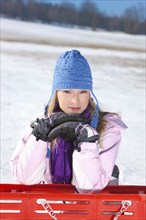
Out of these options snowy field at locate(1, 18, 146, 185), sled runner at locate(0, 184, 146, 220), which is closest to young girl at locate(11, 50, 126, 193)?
sled runner at locate(0, 184, 146, 220)

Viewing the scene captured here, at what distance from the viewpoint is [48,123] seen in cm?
232

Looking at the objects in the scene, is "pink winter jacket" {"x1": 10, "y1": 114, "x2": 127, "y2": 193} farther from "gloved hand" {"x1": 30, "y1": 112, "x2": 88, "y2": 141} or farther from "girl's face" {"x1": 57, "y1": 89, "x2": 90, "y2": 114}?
"girl's face" {"x1": 57, "y1": 89, "x2": 90, "y2": 114}

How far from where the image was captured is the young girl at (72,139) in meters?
2.33

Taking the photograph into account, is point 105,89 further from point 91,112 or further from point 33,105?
point 91,112

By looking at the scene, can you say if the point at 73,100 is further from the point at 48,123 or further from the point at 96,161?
the point at 96,161

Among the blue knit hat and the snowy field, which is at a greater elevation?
the blue knit hat

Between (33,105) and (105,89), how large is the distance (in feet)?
10.6

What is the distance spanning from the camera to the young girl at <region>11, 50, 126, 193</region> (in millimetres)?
2328

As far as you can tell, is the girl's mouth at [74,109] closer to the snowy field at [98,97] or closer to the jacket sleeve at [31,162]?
the jacket sleeve at [31,162]

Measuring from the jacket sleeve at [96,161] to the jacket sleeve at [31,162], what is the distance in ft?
0.61

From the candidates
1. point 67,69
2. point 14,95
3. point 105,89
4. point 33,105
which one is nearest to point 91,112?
point 67,69

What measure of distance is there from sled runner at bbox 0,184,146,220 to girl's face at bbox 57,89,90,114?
0.52 metres

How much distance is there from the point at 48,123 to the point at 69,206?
17.3 inches

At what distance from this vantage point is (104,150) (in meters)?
2.54
